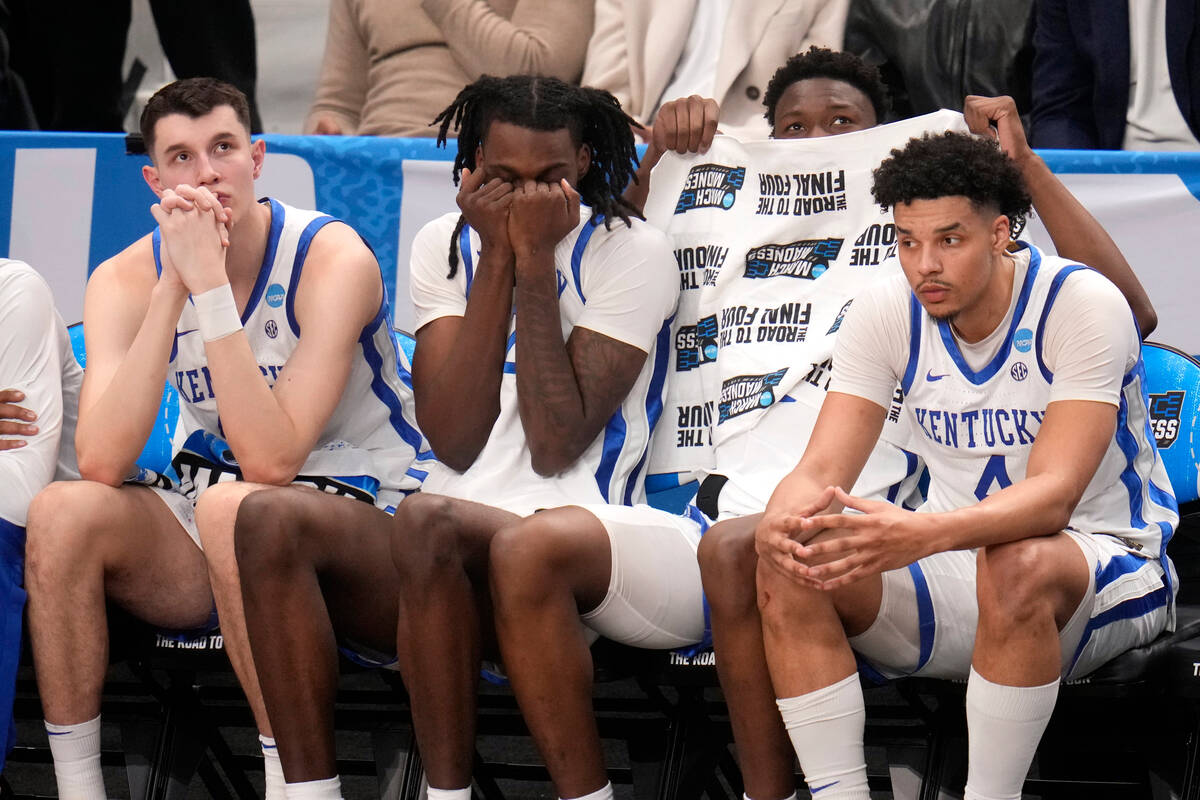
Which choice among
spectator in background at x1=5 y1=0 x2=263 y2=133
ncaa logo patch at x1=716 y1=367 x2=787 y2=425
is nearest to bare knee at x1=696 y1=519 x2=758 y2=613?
ncaa logo patch at x1=716 y1=367 x2=787 y2=425

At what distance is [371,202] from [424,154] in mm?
198

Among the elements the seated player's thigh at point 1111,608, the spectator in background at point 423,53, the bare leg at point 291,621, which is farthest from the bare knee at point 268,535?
the spectator in background at point 423,53

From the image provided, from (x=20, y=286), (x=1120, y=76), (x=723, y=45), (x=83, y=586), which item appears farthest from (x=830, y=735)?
(x=1120, y=76)

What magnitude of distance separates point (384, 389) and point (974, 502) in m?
1.24

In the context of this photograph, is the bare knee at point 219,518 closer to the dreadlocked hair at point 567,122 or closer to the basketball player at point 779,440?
the dreadlocked hair at point 567,122

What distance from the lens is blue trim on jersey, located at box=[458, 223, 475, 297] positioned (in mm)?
2996

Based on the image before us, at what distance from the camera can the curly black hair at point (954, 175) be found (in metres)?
2.48

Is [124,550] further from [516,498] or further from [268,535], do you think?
[516,498]

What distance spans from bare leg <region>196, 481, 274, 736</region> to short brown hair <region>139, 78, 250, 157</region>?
2.67 feet

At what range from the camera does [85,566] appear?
261 cm

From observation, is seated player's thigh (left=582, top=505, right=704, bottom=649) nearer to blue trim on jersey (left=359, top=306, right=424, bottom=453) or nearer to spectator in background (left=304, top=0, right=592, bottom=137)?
blue trim on jersey (left=359, top=306, right=424, bottom=453)

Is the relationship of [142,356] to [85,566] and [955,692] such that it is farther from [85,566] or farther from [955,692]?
[955,692]

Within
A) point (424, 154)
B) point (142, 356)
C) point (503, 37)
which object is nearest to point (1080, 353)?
point (142, 356)

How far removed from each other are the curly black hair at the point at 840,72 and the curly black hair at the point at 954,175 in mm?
795
